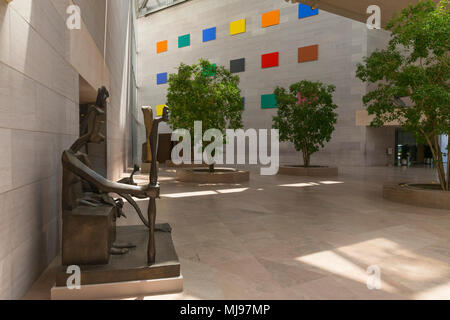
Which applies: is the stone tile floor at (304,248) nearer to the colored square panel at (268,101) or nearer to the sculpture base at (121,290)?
the sculpture base at (121,290)

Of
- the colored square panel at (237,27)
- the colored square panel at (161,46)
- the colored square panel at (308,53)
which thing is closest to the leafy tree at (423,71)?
the colored square panel at (308,53)

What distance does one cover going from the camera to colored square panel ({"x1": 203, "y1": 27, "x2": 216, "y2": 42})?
1049 inches

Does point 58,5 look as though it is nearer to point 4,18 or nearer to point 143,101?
point 4,18

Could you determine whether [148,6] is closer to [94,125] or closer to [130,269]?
[94,125]

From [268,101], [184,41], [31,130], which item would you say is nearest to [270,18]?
[268,101]

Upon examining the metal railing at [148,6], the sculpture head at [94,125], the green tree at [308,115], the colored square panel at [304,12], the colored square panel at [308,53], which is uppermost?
the metal railing at [148,6]

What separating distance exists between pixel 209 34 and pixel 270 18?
5.60 m

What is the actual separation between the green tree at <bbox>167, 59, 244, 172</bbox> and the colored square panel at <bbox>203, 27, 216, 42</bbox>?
14672 mm

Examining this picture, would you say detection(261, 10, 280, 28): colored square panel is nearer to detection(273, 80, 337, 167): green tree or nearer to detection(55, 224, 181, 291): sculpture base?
detection(273, 80, 337, 167): green tree

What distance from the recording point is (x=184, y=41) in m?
28.4

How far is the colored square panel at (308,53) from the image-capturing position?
70.6ft

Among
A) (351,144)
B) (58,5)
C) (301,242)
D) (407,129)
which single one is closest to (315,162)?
(351,144)

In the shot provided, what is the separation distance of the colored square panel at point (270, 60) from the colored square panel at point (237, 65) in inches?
69.2
